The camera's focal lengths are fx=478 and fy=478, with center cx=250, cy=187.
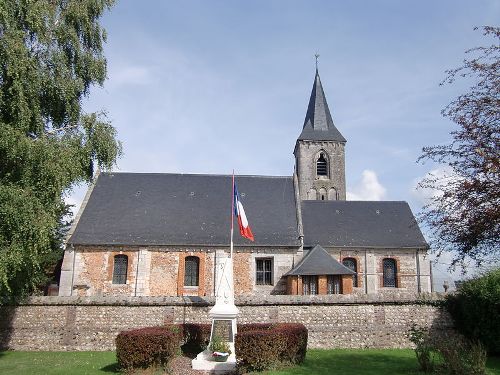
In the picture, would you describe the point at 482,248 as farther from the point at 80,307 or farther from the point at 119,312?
the point at 80,307

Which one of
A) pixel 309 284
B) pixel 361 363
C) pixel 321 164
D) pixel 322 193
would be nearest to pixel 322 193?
pixel 322 193

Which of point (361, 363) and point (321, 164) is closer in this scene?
point (361, 363)

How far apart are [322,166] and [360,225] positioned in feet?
43.2

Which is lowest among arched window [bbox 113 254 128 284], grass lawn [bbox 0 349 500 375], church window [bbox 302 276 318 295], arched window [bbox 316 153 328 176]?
grass lawn [bbox 0 349 500 375]

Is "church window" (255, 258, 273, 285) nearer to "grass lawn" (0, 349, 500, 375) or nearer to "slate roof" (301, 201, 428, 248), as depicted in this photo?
"slate roof" (301, 201, 428, 248)

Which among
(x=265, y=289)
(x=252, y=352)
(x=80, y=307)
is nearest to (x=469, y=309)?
(x=252, y=352)

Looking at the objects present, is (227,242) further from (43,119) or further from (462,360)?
(462,360)

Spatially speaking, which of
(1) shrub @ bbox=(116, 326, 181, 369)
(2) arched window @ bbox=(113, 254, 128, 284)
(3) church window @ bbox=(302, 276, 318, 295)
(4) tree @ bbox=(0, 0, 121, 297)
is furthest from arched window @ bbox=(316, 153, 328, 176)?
(1) shrub @ bbox=(116, 326, 181, 369)

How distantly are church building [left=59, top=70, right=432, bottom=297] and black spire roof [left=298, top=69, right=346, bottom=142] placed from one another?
11470mm

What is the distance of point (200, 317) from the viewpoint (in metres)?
18.2

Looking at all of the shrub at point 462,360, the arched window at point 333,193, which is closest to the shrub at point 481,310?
the shrub at point 462,360

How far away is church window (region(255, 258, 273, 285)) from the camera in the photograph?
88.0ft

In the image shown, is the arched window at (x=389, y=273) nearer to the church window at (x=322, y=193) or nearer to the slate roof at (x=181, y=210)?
the slate roof at (x=181, y=210)

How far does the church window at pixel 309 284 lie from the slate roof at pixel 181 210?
91.6 inches
